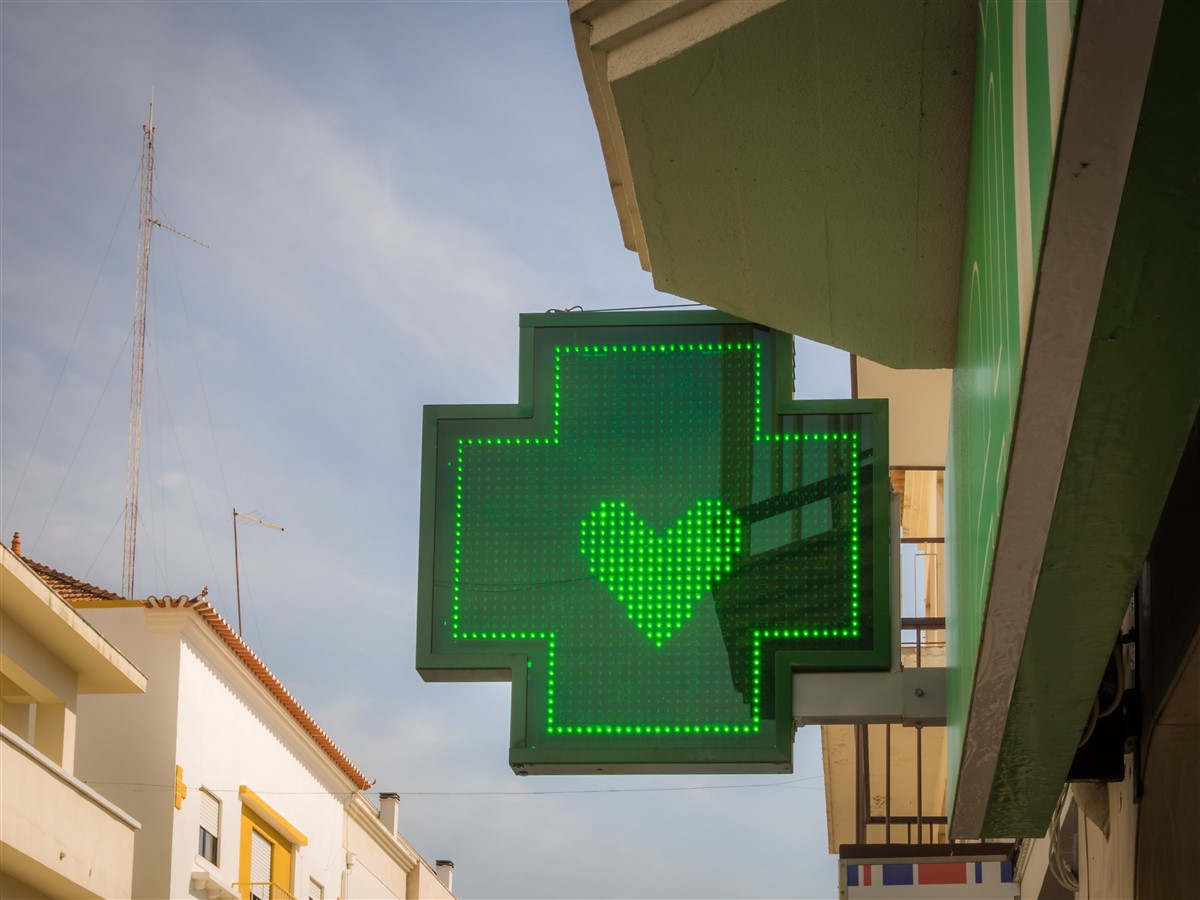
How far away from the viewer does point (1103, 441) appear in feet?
8.22

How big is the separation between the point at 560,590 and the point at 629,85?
2.50 m

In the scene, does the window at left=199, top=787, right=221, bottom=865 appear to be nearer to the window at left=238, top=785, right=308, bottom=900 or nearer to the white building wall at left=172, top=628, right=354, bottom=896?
the white building wall at left=172, top=628, right=354, bottom=896

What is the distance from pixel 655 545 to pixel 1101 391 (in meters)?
3.90

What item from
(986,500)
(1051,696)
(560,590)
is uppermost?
(560,590)

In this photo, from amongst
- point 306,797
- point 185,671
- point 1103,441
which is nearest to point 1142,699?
point 1103,441

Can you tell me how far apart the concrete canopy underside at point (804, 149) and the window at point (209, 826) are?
63.8 feet

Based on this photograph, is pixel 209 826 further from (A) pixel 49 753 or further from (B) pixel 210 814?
(A) pixel 49 753

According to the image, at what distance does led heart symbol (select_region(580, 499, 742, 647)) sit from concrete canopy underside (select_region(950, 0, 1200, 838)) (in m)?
2.45

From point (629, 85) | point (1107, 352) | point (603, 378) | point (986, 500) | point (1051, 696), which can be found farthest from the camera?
point (603, 378)

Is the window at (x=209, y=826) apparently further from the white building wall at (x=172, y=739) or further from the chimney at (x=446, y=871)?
the chimney at (x=446, y=871)

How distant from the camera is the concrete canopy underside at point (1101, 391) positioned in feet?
6.48

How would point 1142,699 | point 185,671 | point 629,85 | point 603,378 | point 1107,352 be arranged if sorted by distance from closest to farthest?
1. point 1107,352
2. point 629,85
3. point 1142,699
4. point 603,378
5. point 185,671

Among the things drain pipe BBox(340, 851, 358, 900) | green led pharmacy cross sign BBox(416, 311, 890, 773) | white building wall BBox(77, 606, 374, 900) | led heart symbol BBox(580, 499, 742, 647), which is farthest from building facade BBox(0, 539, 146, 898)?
drain pipe BBox(340, 851, 358, 900)

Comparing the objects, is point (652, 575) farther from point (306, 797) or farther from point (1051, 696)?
point (306, 797)
